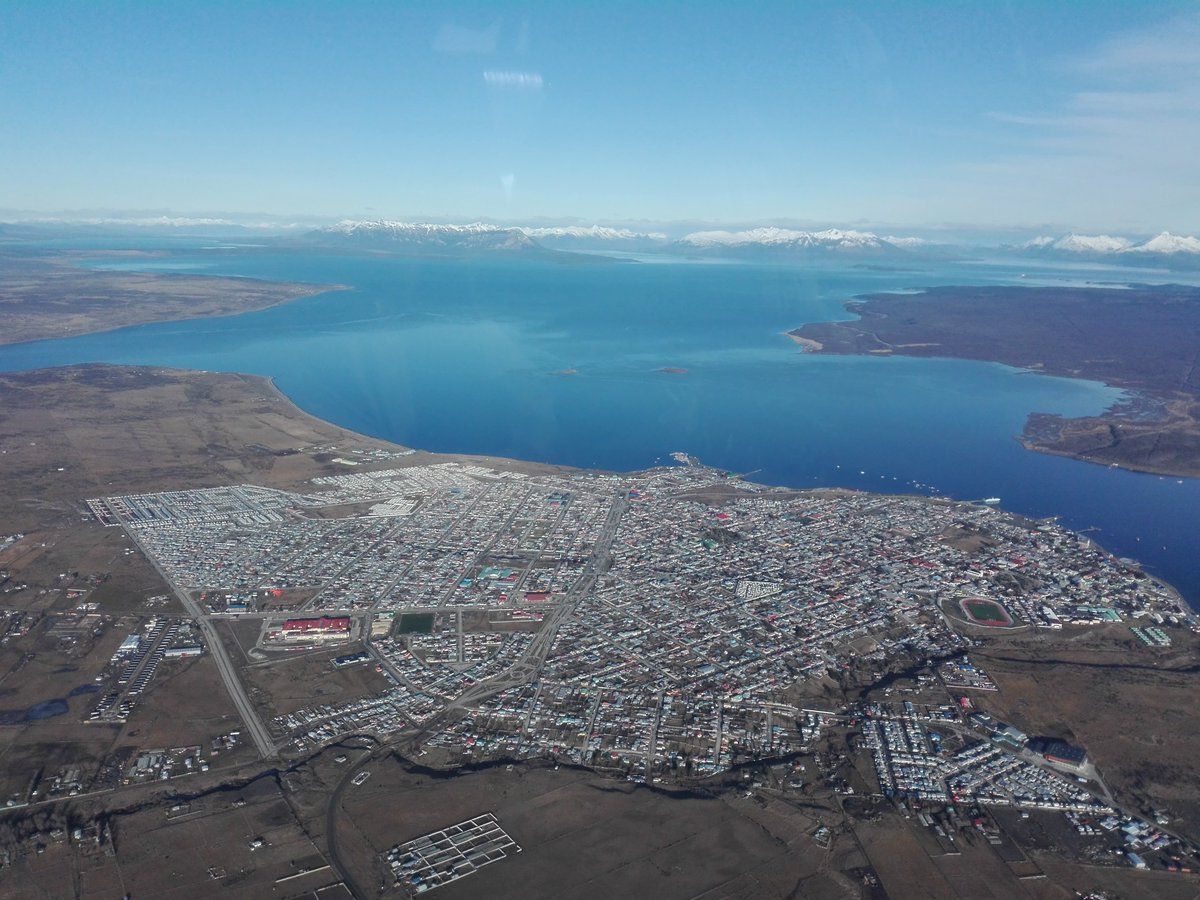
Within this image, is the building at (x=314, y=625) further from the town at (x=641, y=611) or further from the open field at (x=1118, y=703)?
the open field at (x=1118, y=703)

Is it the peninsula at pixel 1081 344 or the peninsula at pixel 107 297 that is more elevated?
the peninsula at pixel 1081 344

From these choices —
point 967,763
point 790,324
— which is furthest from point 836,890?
point 790,324

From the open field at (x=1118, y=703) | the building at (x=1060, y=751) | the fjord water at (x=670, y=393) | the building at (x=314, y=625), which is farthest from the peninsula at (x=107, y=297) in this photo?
the building at (x=1060, y=751)

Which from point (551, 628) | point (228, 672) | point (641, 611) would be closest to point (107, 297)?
point (228, 672)

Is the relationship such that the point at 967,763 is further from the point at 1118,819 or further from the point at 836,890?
the point at 836,890

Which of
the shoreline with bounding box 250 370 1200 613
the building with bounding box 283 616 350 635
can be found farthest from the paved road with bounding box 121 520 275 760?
the shoreline with bounding box 250 370 1200 613

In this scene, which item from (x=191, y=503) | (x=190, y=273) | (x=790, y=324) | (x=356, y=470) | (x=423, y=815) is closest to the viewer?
(x=423, y=815)
